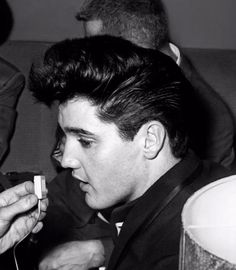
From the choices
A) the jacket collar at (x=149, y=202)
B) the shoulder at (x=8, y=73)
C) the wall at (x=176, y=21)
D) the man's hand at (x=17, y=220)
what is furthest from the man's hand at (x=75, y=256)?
the wall at (x=176, y=21)

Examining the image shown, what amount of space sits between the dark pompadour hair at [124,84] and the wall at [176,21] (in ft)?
4.81

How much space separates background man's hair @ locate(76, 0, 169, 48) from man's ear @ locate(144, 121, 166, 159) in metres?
0.91

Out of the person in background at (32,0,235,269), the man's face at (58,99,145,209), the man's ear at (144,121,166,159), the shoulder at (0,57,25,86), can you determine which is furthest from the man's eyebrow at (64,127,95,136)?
the shoulder at (0,57,25,86)

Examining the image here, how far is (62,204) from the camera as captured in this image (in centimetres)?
169

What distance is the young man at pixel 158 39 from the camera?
202 centimetres

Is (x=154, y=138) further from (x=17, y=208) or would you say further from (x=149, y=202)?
(x=17, y=208)

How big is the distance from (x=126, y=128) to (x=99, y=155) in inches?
3.5

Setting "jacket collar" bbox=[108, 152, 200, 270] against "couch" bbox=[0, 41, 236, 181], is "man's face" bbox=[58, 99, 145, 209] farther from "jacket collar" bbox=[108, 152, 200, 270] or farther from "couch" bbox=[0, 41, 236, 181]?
"couch" bbox=[0, 41, 236, 181]

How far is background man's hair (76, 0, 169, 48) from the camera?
2018 millimetres

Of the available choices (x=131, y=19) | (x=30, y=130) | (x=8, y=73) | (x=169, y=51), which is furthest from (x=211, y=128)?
(x=8, y=73)

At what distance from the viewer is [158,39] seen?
80.5 inches

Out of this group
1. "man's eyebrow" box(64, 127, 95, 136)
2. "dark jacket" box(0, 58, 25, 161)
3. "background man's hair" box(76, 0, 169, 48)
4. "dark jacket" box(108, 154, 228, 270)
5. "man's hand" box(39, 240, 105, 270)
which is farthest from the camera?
"dark jacket" box(0, 58, 25, 161)

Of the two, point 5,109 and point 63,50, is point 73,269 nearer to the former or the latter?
point 63,50

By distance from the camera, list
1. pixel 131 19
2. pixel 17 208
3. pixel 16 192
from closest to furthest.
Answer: pixel 17 208
pixel 16 192
pixel 131 19
